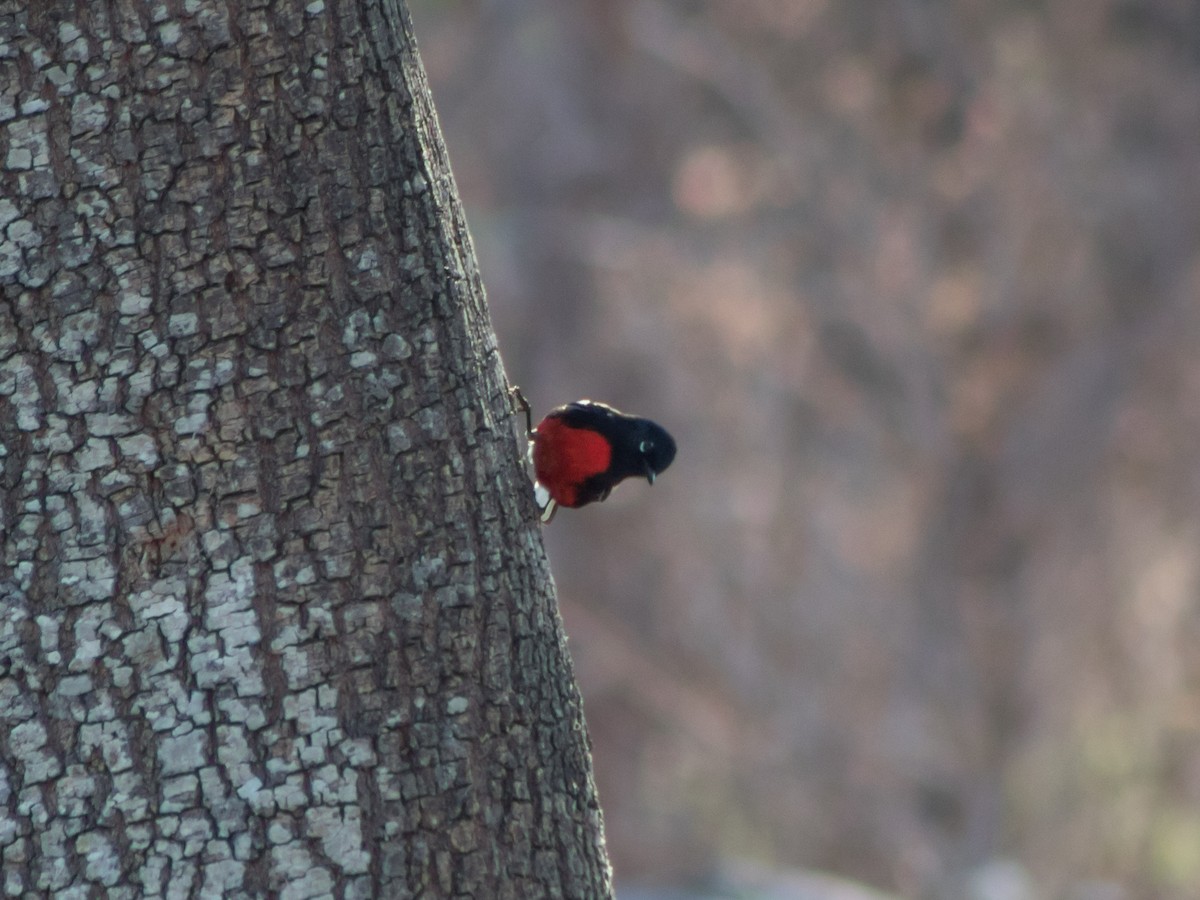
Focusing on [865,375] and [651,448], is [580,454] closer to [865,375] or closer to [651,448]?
[651,448]

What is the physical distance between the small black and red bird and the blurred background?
8.04 meters

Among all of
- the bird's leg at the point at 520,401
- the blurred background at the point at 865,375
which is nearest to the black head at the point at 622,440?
the bird's leg at the point at 520,401

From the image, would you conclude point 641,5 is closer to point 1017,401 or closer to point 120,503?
point 1017,401

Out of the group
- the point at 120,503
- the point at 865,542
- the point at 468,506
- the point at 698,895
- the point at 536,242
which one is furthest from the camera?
the point at 865,542

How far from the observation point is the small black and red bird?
373cm

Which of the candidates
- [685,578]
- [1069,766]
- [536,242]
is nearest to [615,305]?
[536,242]

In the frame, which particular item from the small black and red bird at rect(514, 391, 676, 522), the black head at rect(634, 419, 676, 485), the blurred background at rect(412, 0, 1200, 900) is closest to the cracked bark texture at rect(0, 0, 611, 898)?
the small black and red bird at rect(514, 391, 676, 522)

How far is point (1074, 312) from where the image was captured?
37.7ft

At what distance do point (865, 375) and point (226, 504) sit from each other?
35.7ft

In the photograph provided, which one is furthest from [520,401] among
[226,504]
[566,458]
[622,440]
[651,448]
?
[226,504]

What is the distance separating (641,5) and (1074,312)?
4362 mm

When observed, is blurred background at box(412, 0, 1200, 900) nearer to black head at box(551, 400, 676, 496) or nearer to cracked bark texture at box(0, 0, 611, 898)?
black head at box(551, 400, 676, 496)

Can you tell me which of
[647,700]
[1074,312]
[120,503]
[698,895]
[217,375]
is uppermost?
[1074,312]

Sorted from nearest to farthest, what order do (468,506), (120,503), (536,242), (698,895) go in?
1. (120,503)
2. (468,506)
3. (698,895)
4. (536,242)
